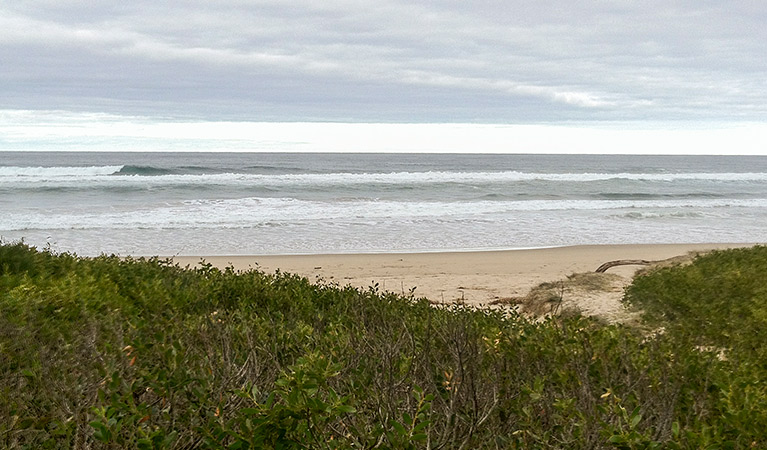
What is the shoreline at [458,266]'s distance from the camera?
1262 centimetres

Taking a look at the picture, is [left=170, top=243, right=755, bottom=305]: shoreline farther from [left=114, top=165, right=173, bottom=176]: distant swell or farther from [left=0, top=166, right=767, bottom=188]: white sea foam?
[left=114, top=165, right=173, bottom=176]: distant swell

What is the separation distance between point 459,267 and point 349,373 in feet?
38.9

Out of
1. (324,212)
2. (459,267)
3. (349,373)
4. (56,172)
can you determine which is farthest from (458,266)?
(56,172)

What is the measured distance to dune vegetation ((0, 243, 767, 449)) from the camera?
2.77m

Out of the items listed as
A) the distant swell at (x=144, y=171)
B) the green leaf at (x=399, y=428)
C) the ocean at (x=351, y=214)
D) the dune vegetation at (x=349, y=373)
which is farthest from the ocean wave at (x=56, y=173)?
the green leaf at (x=399, y=428)

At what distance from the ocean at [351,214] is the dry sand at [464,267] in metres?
1.35

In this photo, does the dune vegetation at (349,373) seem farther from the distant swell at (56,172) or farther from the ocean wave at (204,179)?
the distant swell at (56,172)

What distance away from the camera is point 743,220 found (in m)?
27.1

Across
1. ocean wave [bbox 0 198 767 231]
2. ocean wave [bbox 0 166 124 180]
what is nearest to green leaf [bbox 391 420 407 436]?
ocean wave [bbox 0 198 767 231]

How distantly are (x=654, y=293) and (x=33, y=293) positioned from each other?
605 cm

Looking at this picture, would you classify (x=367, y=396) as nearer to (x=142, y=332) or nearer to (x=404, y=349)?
(x=404, y=349)

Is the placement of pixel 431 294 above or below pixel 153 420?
below

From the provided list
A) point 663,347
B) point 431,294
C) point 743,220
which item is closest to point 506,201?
point 743,220

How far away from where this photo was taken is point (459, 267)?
15.5 m
